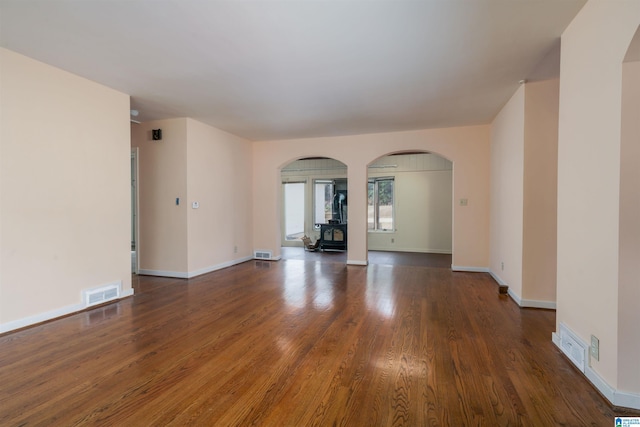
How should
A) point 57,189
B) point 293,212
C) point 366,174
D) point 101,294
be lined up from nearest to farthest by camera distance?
point 57,189 < point 101,294 < point 366,174 < point 293,212

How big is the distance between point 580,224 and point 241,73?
132 inches

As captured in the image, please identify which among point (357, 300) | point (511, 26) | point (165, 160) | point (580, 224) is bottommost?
point (357, 300)

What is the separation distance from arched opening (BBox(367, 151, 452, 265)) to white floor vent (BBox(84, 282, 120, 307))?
663 cm

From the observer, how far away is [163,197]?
5.04 meters

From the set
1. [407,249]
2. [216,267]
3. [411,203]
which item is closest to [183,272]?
[216,267]

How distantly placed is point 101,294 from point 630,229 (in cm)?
492

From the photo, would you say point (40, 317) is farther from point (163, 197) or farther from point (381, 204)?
point (381, 204)

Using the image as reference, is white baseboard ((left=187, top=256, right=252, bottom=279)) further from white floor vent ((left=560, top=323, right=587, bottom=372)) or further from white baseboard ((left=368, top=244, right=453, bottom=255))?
white floor vent ((left=560, top=323, right=587, bottom=372))

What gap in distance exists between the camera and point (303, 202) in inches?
379

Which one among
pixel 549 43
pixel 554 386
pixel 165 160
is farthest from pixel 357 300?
pixel 165 160

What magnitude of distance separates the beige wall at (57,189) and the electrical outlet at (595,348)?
4785 millimetres

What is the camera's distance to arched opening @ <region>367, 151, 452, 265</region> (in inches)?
322

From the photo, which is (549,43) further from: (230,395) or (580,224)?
(230,395)

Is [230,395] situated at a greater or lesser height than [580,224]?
lesser
